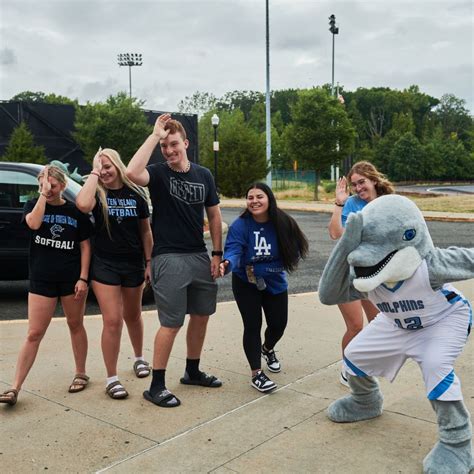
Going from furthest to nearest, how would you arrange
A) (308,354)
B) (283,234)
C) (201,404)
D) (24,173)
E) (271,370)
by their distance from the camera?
(24,173) < (308,354) < (271,370) < (283,234) < (201,404)

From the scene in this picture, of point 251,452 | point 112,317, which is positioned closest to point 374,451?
point 251,452

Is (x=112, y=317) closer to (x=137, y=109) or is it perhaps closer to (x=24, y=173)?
(x=24, y=173)

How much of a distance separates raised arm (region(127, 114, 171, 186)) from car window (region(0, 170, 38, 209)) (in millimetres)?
3822

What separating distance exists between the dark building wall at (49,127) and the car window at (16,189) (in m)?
24.8

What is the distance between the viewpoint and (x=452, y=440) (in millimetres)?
2965

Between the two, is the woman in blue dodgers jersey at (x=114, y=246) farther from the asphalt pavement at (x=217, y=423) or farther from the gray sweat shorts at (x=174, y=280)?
the asphalt pavement at (x=217, y=423)

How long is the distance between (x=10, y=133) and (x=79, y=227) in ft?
96.4

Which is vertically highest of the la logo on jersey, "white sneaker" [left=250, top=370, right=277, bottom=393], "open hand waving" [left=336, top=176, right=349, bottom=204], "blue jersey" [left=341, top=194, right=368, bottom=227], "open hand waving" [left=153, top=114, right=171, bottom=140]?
"open hand waving" [left=153, top=114, right=171, bottom=140]

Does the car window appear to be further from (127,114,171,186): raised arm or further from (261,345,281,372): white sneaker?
(261,345,281,372): white sneaker

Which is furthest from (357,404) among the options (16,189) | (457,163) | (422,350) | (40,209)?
(457,163)

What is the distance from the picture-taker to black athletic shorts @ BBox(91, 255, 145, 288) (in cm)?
414

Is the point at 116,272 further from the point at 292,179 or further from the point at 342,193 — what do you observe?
the point at 292,179

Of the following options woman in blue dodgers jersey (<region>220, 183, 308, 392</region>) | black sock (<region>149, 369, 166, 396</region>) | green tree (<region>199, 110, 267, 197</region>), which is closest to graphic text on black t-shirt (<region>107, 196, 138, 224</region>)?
woman in blue dodgers jersey (<region>220, 183, 308, 392</region>)

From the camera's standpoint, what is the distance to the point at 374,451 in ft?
10.6
